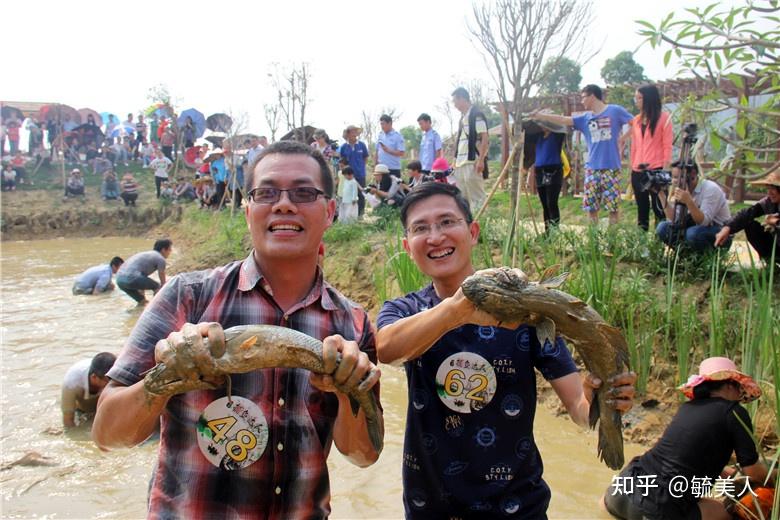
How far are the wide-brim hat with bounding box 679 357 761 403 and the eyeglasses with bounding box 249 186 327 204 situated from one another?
7.93 ft

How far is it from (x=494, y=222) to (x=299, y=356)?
6133 millimetres

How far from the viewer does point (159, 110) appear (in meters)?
24.0

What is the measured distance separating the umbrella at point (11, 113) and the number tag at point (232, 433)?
25.6 m

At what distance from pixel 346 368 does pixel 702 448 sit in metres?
2.34

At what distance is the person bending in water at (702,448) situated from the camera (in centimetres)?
295

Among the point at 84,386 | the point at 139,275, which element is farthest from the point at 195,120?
the point at 84,386

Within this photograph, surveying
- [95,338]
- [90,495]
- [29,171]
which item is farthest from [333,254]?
[29,171]

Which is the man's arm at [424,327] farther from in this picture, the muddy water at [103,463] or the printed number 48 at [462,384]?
the muddy water at [103,463]

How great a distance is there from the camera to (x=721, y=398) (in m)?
3.06

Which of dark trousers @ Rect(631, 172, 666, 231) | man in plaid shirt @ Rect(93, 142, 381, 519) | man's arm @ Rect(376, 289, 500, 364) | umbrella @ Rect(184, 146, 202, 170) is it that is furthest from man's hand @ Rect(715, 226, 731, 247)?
umbrella @ Rect(184, 146, 202, 170)

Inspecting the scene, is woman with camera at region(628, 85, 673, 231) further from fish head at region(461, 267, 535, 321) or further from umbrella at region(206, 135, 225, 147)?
umbrella at region(206, 135, 225, 147)

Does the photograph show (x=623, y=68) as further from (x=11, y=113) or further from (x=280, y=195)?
(x=280, y=195)

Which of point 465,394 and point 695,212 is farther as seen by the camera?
point 695,212

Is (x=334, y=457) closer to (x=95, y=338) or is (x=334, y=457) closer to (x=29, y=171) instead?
(x=95, y=338)
